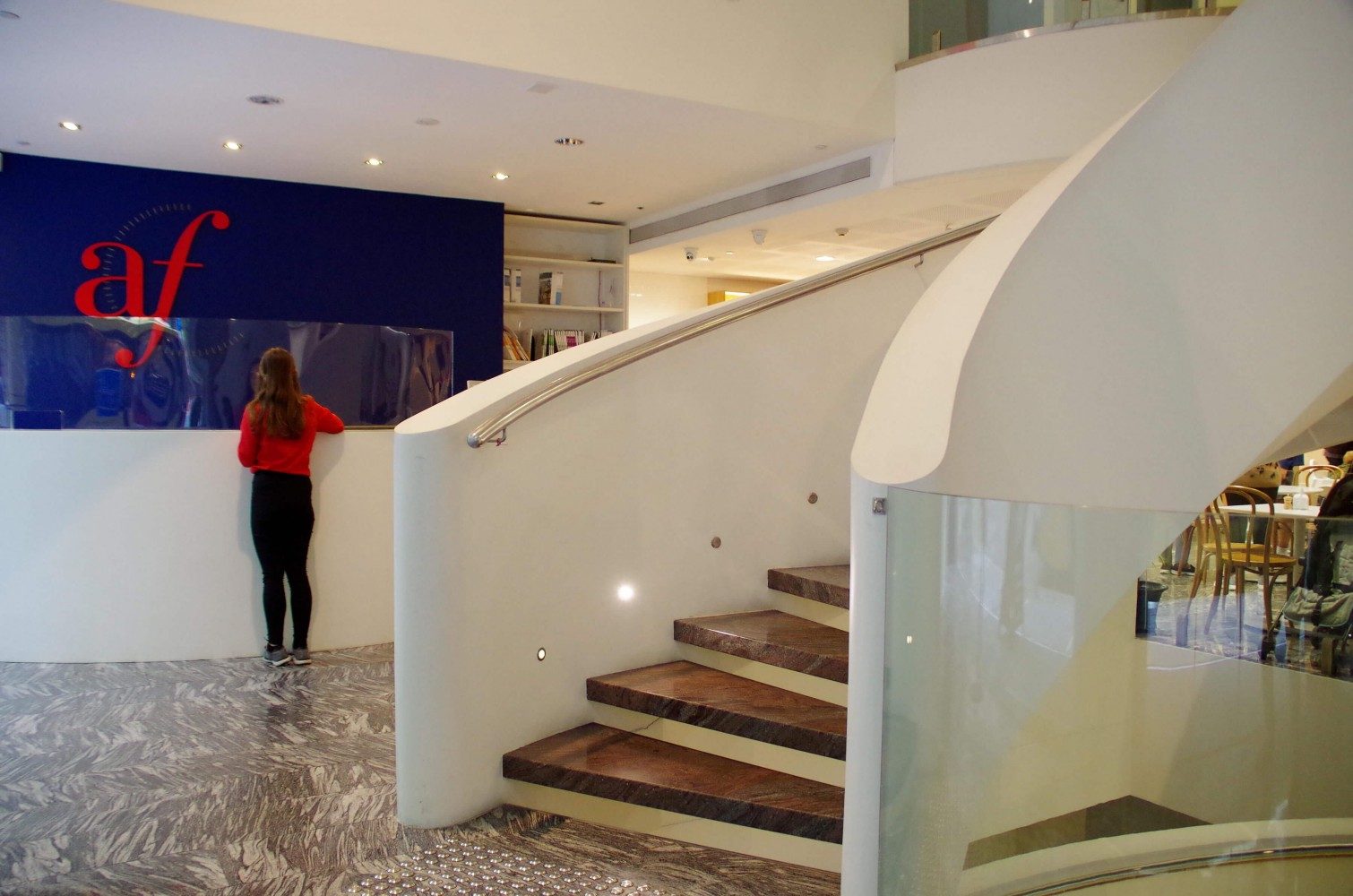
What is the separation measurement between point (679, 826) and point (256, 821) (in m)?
1.37

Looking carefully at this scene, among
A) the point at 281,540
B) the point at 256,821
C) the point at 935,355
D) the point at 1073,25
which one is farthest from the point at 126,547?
the point at 1073,25

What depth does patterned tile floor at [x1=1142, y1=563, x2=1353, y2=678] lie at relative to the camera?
180cm

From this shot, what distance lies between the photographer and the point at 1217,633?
71.1 inches

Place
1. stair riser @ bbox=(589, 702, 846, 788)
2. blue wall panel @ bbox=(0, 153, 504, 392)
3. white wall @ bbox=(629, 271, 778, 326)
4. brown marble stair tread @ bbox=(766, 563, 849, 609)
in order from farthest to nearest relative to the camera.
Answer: white wall @ bbox=(629, 271, 778, 326)
blue wall panel @ bbox=(0, 153, 504, 392)
brown marble stair tread @ bbox=(766, 563, 849, 609)
stair riser @ bbox=(589, 702, 846, 788)

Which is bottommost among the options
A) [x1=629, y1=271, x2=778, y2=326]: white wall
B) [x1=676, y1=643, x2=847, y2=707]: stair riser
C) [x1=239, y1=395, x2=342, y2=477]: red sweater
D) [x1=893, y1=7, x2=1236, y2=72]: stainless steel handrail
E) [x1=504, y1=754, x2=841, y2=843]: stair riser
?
[x1=504, y1=754, x2=841, y2=843]: stair riser

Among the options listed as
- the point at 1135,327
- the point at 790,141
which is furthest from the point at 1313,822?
the point at 790,141

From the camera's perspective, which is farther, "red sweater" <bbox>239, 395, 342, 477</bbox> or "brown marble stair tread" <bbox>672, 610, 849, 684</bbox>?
"red sweater" <bbox>239, 395, 342, 477</bbox>

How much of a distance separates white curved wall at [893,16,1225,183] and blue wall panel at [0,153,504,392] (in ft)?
13.6

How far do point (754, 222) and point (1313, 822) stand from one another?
266 inches

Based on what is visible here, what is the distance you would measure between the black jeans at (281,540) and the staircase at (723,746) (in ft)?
7.08

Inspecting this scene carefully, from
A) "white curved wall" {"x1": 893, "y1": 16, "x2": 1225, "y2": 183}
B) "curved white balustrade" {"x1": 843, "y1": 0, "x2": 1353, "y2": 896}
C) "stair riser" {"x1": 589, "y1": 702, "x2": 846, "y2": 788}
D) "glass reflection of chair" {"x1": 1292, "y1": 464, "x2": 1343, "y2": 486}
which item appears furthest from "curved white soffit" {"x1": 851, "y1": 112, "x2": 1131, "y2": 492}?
"glass reflection of chair" {"x1": 1292, "y1": 464, "x2": 1343, "y2": 486}

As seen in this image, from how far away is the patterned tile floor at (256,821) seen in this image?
270 centimetres

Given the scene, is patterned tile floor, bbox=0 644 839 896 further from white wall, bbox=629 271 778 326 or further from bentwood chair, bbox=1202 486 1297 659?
white wall, bbox=629 271 778 326

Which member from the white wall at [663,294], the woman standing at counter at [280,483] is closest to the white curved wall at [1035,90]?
the woman standing at counter at [280,483]
